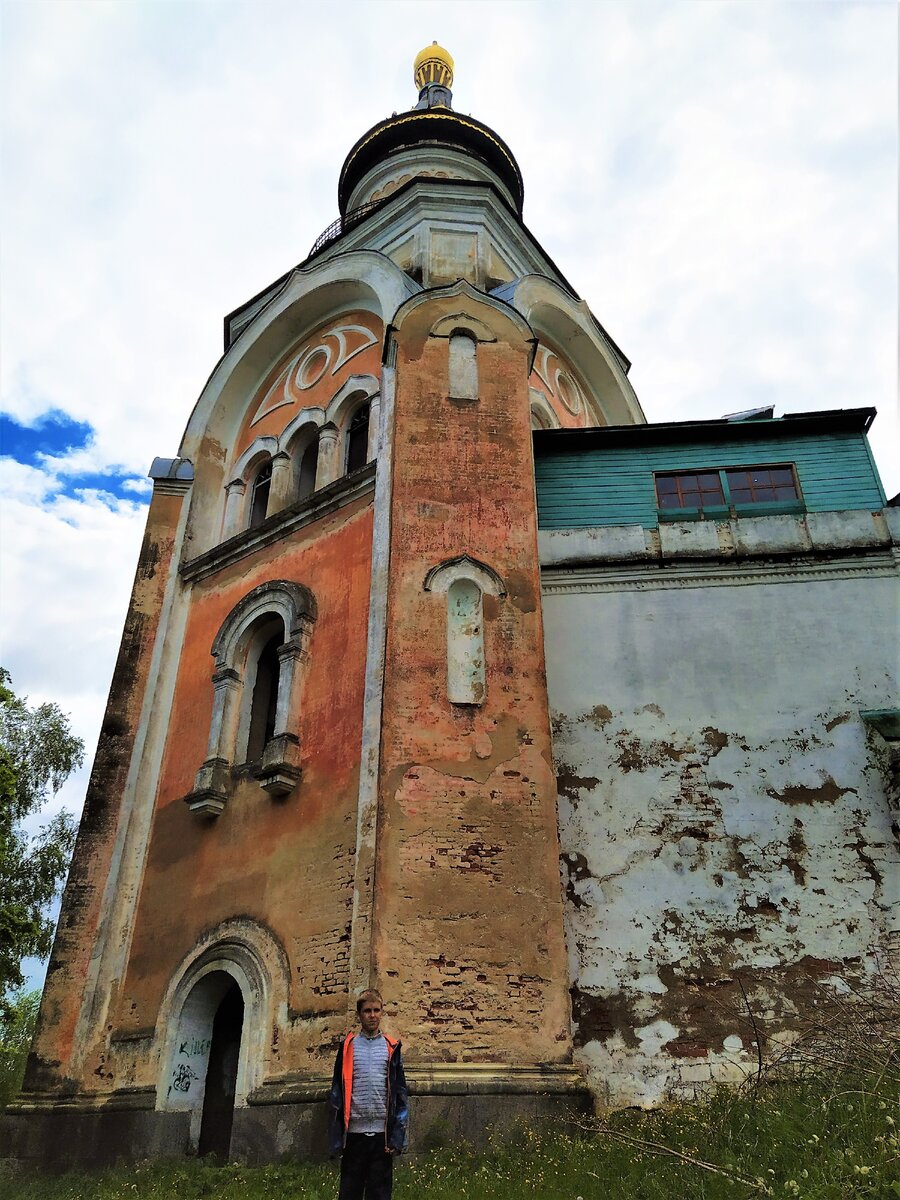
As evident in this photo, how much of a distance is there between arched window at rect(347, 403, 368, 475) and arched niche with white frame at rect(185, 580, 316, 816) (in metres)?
Result: 2.47

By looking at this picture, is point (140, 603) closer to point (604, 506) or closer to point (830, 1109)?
point (604, 506)

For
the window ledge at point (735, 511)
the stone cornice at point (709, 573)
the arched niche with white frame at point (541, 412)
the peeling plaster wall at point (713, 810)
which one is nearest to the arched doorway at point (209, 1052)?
the peeling plaster wall at point (713, 810)

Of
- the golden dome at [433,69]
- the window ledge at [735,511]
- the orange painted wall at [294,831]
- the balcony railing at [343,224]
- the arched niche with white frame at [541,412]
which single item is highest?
the golden dome at [433,69]

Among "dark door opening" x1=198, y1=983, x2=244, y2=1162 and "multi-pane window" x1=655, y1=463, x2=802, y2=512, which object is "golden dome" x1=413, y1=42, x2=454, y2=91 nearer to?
"multi-pane window" x1=655, y1=463, x2=802, y2=512

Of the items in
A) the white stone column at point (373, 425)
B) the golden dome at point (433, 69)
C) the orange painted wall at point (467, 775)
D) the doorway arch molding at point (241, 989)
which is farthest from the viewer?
the golden dome at point (433, 69)

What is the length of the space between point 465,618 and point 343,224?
11.2 meters

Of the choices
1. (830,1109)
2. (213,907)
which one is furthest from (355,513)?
(830,1109)

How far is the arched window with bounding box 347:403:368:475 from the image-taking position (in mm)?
13695

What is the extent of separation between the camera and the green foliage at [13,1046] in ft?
60.0

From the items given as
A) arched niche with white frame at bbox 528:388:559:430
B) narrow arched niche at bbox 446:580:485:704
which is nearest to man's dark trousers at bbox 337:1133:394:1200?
narrow arched niche at bbox 446:580:485:704

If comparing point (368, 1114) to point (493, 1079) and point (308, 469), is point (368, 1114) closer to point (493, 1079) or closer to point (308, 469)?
point (493, 1079)

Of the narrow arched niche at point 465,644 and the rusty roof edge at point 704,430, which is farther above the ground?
the rusty roof edge at point 704,430

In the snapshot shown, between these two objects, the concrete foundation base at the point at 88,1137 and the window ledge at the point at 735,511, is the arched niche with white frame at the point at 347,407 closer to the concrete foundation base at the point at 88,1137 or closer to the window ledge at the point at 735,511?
the window ledge at the point at 735,511

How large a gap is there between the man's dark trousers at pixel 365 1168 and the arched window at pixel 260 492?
436 inches
